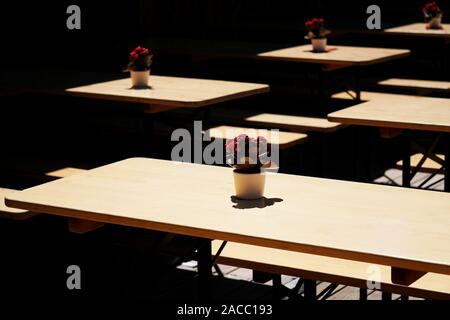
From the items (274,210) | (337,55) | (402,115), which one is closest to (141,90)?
(402,115)

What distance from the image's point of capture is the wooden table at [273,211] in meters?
3.22

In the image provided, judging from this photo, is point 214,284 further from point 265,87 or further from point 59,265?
point 265,87

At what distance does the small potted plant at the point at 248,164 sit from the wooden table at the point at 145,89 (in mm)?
2022

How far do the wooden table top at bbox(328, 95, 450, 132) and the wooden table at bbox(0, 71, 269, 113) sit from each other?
0.84 meters

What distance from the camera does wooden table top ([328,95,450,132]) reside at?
5198 millimetres

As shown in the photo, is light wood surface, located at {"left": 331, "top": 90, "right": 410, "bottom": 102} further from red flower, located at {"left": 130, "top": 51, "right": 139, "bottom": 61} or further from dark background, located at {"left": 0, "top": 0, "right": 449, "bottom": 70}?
red flower, located at {"left": 130, "top": 51, "right": 139, "bottom": 61}

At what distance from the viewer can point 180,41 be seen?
8.88 meters

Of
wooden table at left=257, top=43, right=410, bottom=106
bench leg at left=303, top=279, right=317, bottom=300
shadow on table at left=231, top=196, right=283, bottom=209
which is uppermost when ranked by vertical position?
wooden table at left=257, top=43, right=410, bottom=106

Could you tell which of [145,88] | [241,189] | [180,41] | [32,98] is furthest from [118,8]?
[241,189]

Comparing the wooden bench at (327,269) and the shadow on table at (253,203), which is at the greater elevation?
the shadow on table at (253,203)

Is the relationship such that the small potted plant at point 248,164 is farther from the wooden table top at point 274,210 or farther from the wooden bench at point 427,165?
the wooden bench at point 427,165

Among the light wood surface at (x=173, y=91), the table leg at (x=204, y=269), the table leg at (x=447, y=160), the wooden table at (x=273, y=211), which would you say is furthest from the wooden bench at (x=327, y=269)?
the light wood surface at (x=173, y=91)

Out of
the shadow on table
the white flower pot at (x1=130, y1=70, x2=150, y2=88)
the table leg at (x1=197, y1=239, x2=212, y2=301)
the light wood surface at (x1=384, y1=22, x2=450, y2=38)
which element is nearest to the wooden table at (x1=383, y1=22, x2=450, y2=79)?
the light wood surface at (x1=384, y1=22, x2=450, y2=38)

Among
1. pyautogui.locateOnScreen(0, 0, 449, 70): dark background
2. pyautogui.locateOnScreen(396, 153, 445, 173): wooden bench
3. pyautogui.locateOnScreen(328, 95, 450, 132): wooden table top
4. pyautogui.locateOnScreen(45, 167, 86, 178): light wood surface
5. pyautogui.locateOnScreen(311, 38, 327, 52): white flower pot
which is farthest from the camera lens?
pyautogui.locateOnScreen(0, 0, 449, 70): dark background
